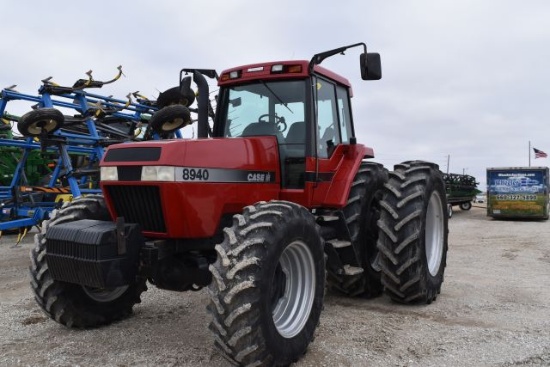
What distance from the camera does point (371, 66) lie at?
14.6 feet

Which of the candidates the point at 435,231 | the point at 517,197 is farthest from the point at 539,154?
the point at 435,231

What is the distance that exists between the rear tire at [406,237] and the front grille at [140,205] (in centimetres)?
232

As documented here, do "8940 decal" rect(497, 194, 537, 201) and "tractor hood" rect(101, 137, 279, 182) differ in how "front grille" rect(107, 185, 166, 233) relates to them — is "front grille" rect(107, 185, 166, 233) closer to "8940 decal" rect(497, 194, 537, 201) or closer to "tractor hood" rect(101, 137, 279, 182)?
"tractor hood" rect(101, 137, 279, 182)

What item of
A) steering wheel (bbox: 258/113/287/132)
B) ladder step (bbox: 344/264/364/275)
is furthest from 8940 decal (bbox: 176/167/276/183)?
ladder step (bbox: 344/264/364/275)

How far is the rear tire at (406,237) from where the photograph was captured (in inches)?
194

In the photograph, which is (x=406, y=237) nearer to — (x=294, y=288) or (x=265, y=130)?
(x=294, y=288)

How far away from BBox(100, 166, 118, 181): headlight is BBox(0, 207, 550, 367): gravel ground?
4.57 ft

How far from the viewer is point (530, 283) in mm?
6625

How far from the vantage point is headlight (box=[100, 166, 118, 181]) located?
393cm

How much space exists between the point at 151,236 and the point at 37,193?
675 cm

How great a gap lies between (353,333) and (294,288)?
2.89 ft

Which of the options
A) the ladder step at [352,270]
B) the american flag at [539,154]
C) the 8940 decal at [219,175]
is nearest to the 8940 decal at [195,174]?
the 8940 decal at [219,175]

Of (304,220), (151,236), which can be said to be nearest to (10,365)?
(151,236)

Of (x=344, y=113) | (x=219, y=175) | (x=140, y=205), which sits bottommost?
(x=140, y=205)
